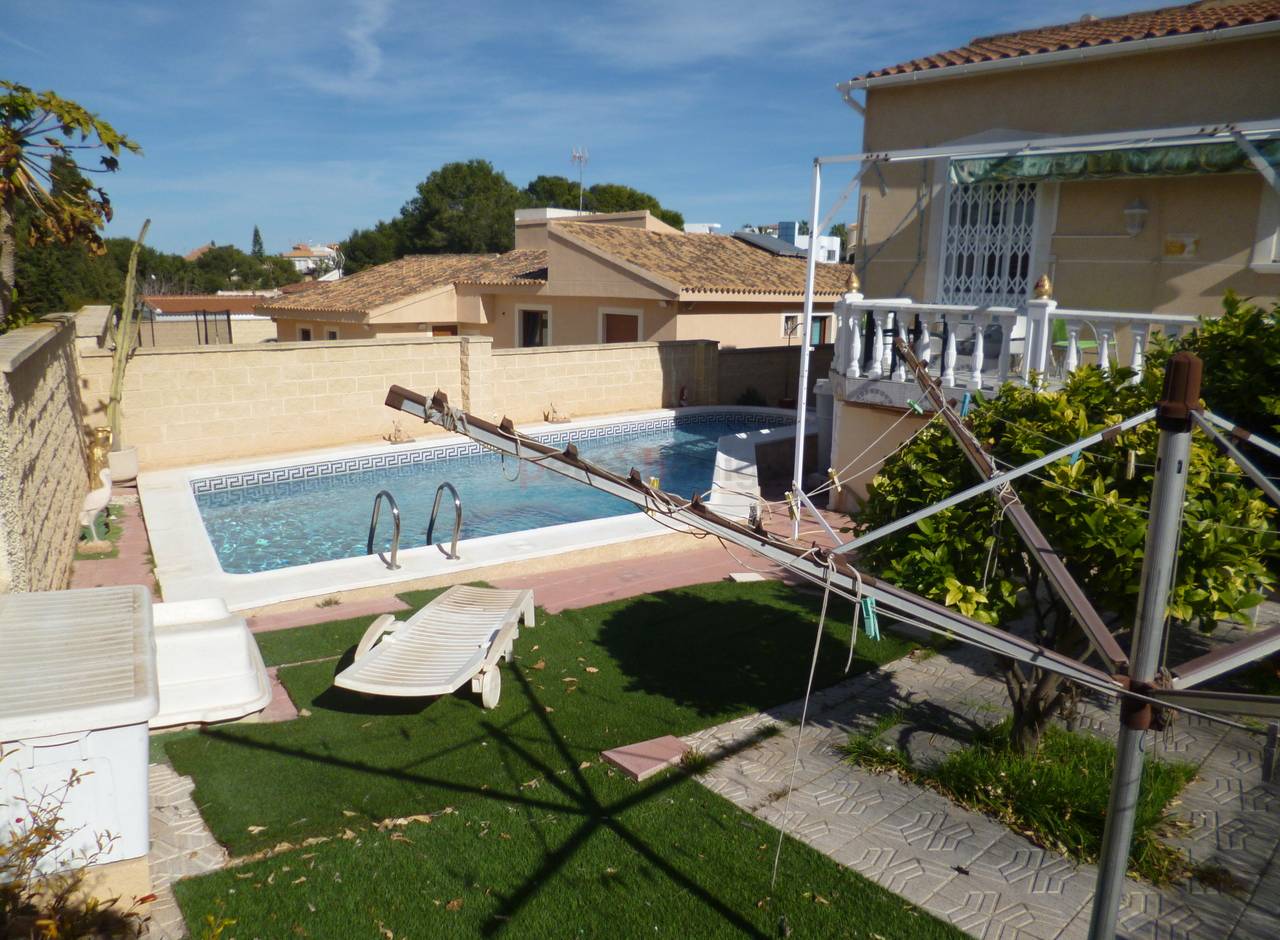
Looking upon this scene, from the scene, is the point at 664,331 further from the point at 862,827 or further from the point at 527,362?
the point at 862,827

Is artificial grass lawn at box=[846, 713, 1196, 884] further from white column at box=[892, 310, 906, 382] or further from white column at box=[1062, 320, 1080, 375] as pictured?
white column at box=[892, 310, 906, 382]

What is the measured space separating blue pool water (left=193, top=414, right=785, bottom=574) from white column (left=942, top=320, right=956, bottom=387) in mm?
5492

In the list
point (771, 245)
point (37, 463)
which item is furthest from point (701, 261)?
point (37, 463)

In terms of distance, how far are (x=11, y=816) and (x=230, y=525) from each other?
1062 cm

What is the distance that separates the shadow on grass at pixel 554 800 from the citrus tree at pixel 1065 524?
2067 millimetres

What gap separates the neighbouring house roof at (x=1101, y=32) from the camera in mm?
11492

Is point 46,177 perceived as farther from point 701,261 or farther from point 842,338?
point 701,261

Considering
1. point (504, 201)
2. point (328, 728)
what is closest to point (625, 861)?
point (328, 728)

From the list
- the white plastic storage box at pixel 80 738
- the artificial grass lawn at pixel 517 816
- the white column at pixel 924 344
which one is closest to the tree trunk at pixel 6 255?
the artificial grass lawn at pixel 517 816

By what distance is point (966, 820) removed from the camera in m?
6.05

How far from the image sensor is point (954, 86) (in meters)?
13.8

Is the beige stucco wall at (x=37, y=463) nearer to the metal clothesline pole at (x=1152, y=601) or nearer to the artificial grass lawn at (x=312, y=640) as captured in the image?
the artificial grass lawn at (x=312, y=640)

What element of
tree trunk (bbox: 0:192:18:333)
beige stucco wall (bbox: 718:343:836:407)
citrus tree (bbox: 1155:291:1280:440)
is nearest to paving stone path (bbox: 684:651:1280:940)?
citrus tree (bbox: 1155:291:1280:440)

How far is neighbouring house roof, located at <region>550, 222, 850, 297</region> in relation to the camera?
26234mm
